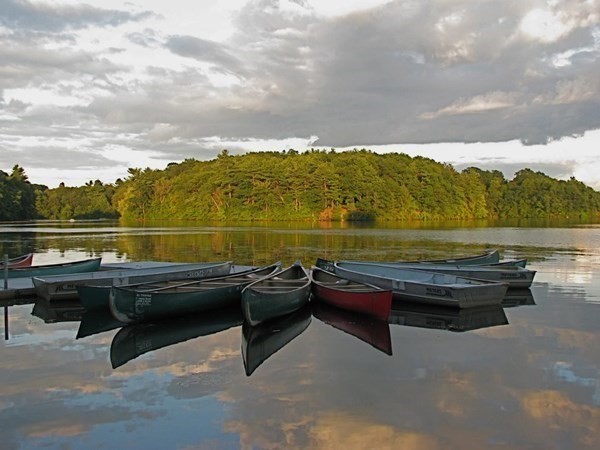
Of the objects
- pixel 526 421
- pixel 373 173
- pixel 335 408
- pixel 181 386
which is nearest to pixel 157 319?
pixel 181 386

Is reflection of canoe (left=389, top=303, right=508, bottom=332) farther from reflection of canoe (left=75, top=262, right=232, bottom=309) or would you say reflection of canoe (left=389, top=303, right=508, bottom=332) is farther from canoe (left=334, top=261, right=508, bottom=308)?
reflection of canoe (left=75, top=262, right=232, bottom=309)

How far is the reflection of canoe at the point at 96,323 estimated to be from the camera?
13.6 meters

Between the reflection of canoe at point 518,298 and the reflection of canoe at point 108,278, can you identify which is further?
the reflection of canoe at point 518,298

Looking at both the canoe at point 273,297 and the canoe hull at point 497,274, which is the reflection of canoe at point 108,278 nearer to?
the canoe at point 273,297

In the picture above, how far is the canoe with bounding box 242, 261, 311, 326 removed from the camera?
13.0 metres

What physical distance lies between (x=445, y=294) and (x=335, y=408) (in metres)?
8.48

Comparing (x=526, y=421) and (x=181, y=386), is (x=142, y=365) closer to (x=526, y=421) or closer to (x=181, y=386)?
(x=181, y=386)

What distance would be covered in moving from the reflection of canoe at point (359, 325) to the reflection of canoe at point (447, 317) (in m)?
0.76

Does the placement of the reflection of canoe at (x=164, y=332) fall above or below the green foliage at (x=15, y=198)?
below

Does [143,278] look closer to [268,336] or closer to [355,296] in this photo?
[268,336]

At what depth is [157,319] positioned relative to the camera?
13977mm

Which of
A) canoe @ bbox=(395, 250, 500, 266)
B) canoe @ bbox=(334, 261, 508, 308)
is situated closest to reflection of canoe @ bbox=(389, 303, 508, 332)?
canoe @ bbox=(334, 261, 508, 308)

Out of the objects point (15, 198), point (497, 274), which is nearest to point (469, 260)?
point (497, 274)

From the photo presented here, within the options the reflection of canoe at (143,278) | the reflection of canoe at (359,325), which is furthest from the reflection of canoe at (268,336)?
the reflection of canoe at (143,278)
